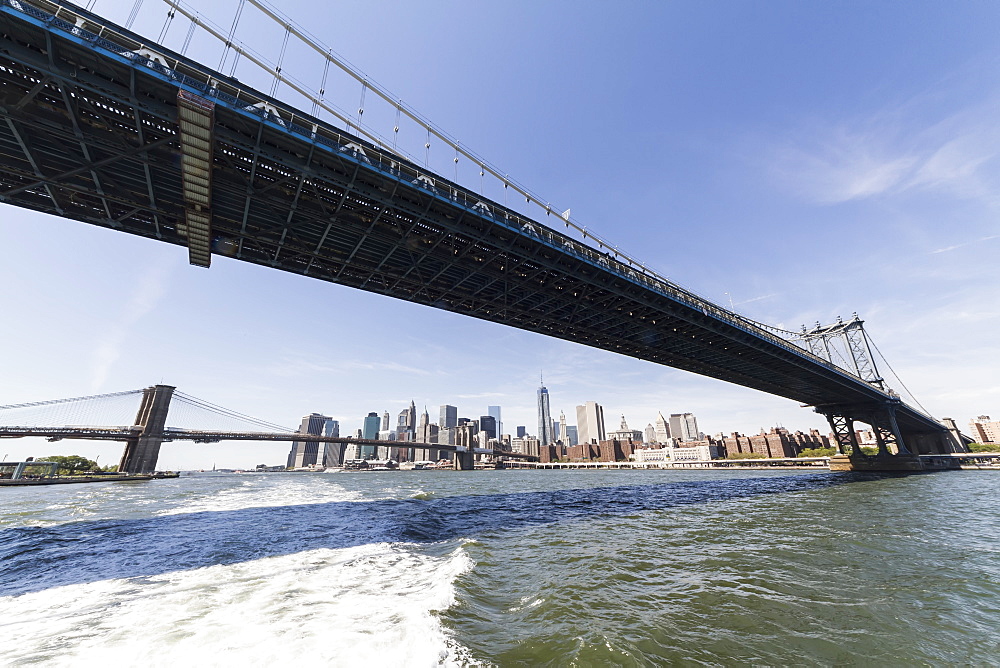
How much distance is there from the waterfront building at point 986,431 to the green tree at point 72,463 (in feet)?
742

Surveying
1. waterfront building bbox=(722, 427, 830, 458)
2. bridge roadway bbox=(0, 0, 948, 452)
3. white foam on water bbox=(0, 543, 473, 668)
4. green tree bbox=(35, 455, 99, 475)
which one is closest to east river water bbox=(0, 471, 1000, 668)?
white foam on water bbox=(0, 543, 473, 668)

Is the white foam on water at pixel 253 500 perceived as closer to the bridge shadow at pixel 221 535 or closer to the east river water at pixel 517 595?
the bridge shadow at pixel 221 535

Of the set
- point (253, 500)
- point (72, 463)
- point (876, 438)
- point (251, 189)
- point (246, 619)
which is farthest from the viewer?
point (72, 463)

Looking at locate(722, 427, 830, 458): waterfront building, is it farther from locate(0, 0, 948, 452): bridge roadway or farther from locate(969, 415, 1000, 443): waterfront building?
locate(0, 0, 948, 452): bridge roadway

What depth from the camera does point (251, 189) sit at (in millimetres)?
17531

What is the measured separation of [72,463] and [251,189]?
104 meters

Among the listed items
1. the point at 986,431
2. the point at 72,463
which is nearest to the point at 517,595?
the point at 72,463

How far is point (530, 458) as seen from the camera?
187750 mm

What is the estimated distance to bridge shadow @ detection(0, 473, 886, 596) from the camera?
10.1m

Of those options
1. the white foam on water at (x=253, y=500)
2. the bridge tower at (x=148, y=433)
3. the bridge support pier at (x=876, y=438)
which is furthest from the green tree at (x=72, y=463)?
the bridge support pier at (x=876, y=438)

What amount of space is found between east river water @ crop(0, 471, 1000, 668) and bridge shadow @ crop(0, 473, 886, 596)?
5.7 inches

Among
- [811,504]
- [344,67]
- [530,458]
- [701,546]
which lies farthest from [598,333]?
[530,458]

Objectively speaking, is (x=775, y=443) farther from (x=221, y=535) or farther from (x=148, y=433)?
(x=148, y=433)

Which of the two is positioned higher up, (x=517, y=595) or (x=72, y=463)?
(x=72, y=463)
